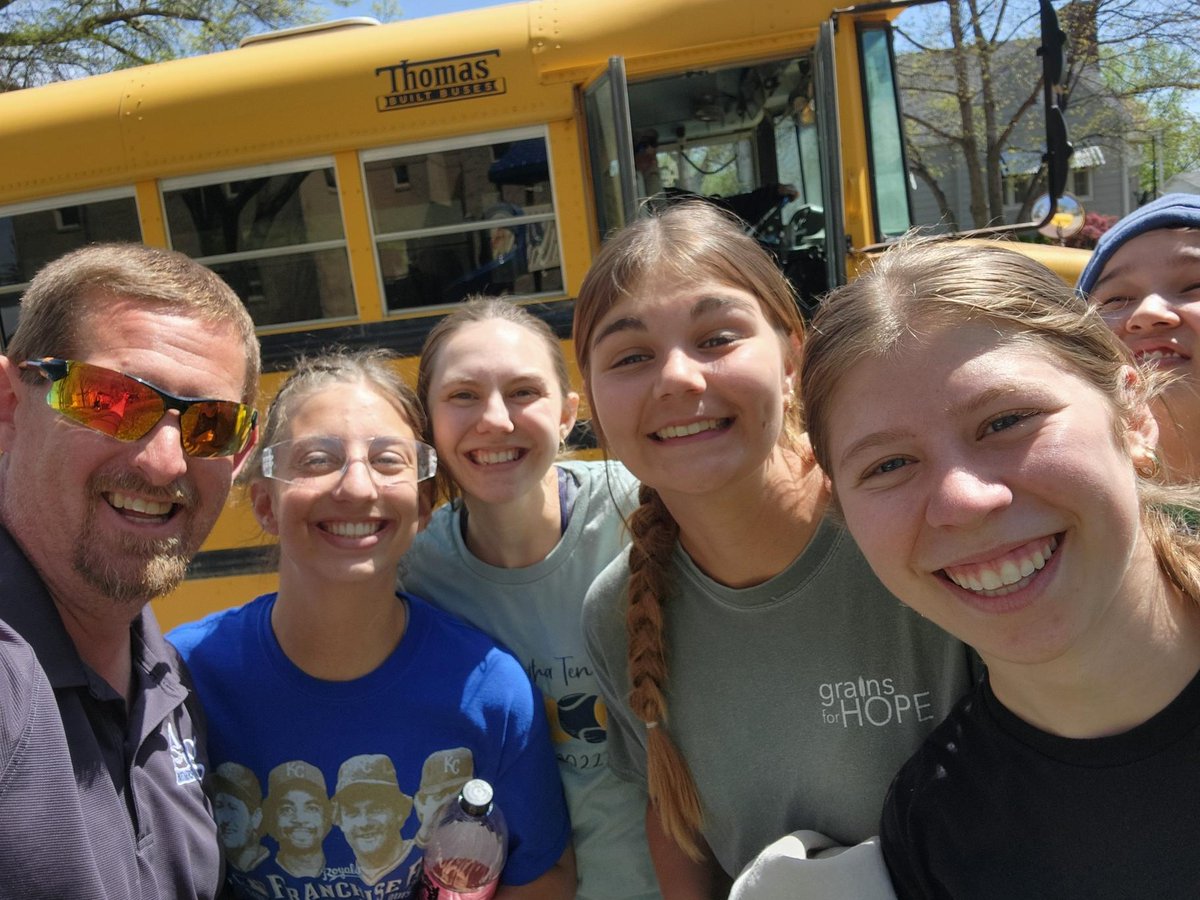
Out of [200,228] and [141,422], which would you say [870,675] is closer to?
[141,422]

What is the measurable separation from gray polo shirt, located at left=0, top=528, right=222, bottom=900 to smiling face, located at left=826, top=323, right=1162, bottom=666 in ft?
3.81

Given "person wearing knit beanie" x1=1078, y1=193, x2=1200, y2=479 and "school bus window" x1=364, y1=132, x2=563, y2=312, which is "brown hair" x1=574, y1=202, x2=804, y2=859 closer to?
"person wearing knit beanie" x1=1078, y1=193, x2=1200, y2=479

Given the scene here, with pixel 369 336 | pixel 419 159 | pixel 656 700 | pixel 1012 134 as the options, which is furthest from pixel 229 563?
pixel 1012 134

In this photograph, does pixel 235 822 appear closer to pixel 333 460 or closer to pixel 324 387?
pixel 333 460

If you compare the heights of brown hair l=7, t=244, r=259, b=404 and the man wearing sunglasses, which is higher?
brown hair l=7, t=244, r=259, b=404

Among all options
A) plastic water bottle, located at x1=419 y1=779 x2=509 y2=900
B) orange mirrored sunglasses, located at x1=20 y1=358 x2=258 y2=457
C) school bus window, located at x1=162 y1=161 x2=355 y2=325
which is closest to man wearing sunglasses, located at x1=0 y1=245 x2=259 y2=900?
orange mirrored sunglasses, located at x1=20 y1=358 x2=258 y2=457

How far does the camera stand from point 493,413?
2105 mm

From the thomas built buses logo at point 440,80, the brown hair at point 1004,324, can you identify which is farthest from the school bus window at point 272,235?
the brown hair at point 1004,324

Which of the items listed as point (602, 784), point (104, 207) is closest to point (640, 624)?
point (602, 784)

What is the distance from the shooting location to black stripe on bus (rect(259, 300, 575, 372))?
3.80 m

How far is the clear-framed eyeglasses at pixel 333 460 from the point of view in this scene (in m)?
1.88

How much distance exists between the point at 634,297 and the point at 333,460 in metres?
0.72

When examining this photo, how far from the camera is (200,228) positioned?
13.1ft

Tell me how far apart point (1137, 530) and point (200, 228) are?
12.7 feet
